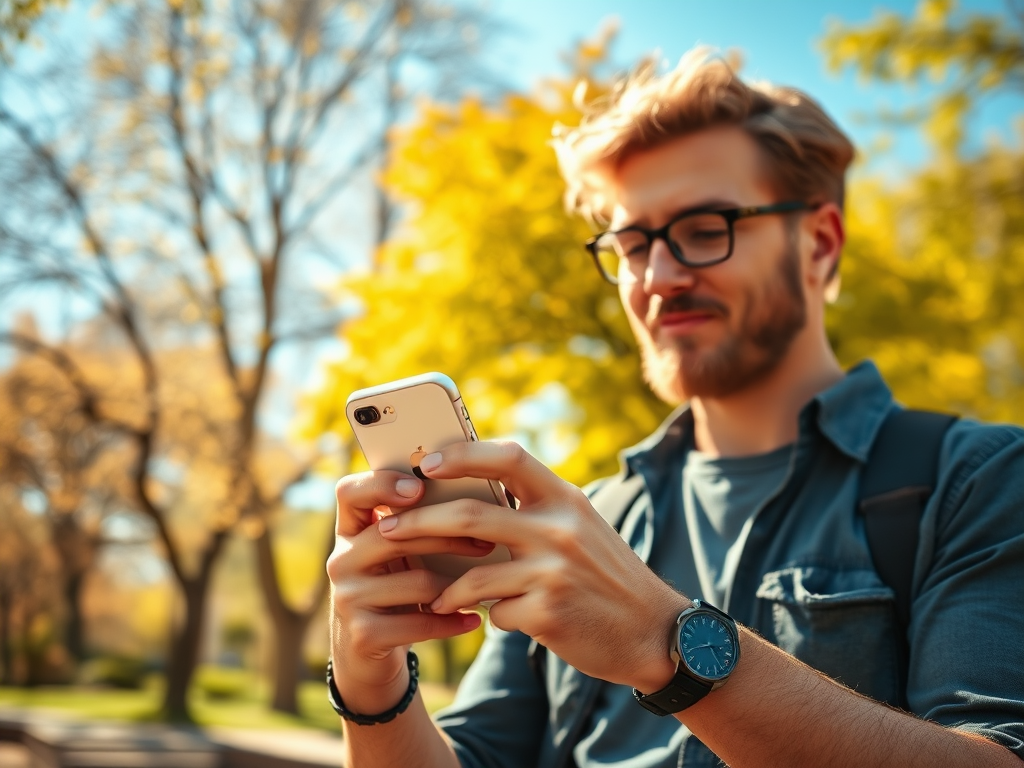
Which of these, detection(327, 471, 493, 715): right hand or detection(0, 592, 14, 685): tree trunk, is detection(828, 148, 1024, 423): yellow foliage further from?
detection(0, 592, 14, 685): tree trunk

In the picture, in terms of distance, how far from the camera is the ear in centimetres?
210

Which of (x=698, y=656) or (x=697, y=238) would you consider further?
(x=697, y=238)

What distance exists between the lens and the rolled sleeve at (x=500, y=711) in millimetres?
1889

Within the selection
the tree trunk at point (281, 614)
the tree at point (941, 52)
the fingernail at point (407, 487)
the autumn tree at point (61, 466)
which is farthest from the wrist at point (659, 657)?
the tree trunk at point (281, 614)

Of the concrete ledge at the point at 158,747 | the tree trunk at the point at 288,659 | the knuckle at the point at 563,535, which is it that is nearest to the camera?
the knuckle at the point at 563,535

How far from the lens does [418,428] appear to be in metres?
1.31

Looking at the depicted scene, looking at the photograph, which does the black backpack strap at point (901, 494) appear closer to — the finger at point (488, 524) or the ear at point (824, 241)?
the ear at point (824, 241)

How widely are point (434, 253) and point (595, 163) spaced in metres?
5.76

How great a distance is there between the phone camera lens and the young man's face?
0.83 metres

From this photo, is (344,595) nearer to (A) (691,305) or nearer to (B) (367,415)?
(B) (367,415)

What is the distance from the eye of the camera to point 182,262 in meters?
16.3

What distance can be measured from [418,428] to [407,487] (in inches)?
3.7

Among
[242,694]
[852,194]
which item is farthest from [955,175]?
[242,694]

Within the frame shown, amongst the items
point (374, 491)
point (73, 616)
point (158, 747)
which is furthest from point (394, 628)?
point (73, 616)
